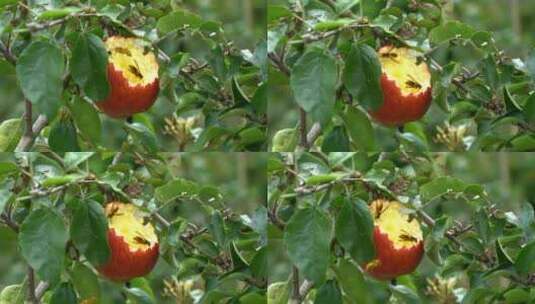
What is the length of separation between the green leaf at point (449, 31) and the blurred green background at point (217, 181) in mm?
505

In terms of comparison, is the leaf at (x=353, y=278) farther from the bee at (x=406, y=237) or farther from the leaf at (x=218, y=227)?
the leaf at (x=218, y=227)

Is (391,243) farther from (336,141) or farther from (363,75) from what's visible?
(363,75)

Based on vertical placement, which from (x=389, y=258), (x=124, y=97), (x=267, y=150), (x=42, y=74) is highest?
(x=42, y=74)

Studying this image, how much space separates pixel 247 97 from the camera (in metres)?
2.91

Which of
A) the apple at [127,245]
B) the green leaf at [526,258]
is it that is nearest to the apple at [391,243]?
the green leaf at [526,258]

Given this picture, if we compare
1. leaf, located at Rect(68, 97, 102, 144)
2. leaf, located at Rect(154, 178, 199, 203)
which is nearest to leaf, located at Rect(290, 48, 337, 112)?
leaf, located at Rect(154, 178, 199, 203)

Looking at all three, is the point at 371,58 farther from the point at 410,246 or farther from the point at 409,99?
the point at 410,246

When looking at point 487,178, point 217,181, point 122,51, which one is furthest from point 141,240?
point 487,178

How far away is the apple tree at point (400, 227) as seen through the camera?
9.18ft

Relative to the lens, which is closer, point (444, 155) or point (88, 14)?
point (88, 14)

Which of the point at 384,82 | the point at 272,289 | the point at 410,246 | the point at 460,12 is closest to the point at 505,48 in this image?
the point at 460,12

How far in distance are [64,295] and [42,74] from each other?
1.71 ft

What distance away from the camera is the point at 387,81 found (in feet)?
9.42

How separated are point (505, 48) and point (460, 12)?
0.14m
